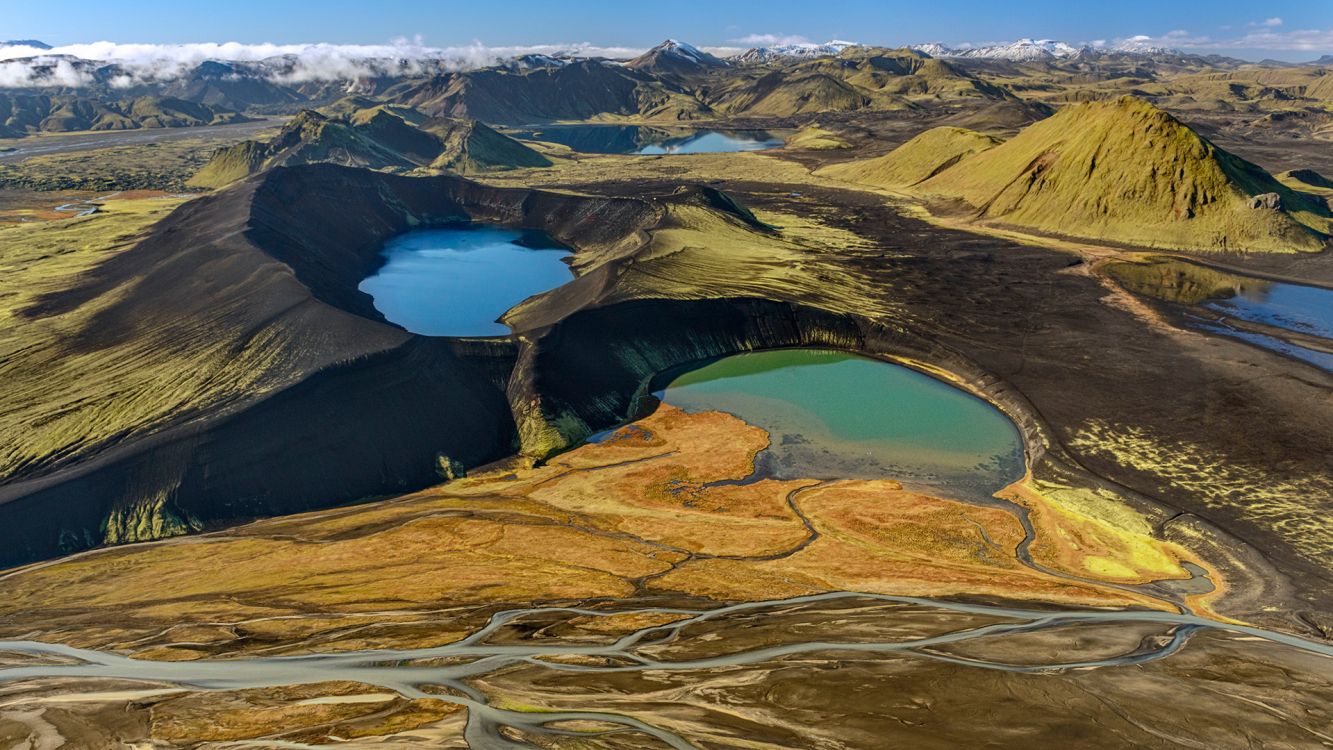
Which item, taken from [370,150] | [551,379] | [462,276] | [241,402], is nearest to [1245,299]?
[551,379]

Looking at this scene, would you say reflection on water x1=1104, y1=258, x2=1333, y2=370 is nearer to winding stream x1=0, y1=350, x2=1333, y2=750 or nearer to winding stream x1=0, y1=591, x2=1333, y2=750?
winding stream x1=0, y1=350, x2=1333, y2=750

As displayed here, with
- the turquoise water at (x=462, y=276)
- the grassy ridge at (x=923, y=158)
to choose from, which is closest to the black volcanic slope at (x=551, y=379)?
the turquoise water at (x=462, y=276)

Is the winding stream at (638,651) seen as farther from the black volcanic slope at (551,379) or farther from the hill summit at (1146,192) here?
the hill summit at (1146,192)

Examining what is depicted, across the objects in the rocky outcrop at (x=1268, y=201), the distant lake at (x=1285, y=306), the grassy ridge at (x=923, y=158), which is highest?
the grassy ridge at (x=923, y=158)

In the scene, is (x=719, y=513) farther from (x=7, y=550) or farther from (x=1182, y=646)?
(x=7, y=550)

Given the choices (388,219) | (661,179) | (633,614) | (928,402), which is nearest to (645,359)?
(928,402)

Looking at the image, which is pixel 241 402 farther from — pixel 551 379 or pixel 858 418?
pixel 858 418
